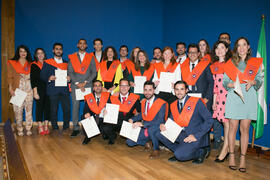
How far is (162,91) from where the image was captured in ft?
12.5

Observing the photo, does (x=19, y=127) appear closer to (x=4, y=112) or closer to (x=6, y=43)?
(x=4, y=112)

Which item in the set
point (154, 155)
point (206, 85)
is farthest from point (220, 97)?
point (154, 155)

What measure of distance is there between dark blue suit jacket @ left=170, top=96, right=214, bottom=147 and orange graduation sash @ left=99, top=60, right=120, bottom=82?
173 cm

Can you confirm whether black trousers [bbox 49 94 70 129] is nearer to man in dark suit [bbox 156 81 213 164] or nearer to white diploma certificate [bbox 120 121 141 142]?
white diploma certificate [bbox 120 121 141 142]

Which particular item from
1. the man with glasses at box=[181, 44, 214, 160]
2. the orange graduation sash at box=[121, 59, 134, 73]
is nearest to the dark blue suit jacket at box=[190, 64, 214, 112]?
the man with glasses at box=[181, 44, 214, 160]

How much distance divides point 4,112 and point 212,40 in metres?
4.79

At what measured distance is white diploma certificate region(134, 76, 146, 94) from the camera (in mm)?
4012

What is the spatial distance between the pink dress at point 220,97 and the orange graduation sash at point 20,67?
132 inches

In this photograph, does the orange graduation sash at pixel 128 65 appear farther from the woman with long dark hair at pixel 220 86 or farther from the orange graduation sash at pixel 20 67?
the orange graduation sash at pixel 20 67

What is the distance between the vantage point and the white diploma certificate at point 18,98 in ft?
13.9

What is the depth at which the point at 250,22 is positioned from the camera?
3.96 meters

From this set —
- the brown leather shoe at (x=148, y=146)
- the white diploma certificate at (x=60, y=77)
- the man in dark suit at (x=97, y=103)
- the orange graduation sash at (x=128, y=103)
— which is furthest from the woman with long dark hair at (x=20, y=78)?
the brown leather shoe at (x=148, y=146)

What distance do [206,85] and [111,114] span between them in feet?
5.16

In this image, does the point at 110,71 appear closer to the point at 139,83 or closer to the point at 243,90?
the point at 139,83
